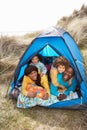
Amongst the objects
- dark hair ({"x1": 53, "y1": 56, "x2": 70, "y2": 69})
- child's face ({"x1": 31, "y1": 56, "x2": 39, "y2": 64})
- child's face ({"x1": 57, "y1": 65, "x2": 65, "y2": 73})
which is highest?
child's face ({"x1": 31, "y1": 56, "x2": 39, "y2": 64})

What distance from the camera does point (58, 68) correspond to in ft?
18.6

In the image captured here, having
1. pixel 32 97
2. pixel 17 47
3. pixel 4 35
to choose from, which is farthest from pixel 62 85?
pixel 4 35

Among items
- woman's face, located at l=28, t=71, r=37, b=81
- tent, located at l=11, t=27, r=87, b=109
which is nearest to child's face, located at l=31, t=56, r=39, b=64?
tent, located at l=11, t=27, r=87, b=109

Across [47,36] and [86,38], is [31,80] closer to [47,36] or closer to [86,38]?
[47,36]

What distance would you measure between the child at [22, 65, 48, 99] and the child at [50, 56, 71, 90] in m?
0.27

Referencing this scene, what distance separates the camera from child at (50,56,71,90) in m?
5.63

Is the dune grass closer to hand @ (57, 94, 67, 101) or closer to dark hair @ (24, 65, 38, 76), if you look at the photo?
hand @ (57, 94, 67, 101)

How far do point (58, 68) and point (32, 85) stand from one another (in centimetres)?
59

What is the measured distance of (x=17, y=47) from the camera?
825 centimetres

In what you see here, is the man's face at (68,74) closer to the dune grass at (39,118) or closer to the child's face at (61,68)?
the child's face at (61,68)

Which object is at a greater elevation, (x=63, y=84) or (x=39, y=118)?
(x=63, y=84)

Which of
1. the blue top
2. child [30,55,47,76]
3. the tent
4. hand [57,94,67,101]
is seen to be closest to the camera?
the tent

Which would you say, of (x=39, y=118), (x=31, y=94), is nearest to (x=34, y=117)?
(x=39, y=118)

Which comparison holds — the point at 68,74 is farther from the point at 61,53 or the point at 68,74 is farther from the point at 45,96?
the point at 45,96
